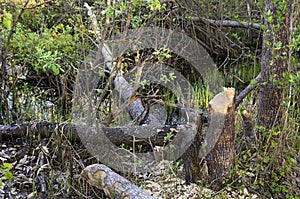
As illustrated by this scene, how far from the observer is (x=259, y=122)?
10.0 ft

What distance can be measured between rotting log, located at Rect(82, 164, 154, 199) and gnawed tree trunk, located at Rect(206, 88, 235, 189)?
64 centimetres

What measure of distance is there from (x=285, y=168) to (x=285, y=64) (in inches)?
31.3

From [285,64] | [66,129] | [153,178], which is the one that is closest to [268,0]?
[285,64]

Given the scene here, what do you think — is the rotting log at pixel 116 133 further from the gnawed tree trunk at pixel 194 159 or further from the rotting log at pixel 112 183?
the rotting log at pixel 112 183

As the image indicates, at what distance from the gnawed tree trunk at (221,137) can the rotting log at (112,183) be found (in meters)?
0.64

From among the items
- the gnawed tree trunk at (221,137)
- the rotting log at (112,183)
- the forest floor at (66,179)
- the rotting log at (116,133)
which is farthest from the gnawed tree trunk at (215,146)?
the rotting log at (112,183)

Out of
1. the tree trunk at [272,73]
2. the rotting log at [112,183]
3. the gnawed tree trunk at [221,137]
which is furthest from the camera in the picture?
the tree trunk at [272,73]

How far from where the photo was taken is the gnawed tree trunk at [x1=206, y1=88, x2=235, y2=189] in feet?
8.52

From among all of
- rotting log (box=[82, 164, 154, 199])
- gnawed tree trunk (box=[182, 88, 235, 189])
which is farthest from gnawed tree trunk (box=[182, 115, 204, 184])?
rotting log (box=[82, 164, 154, 199])

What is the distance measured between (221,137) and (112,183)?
32.8 inches

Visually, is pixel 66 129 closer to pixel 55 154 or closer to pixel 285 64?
pixel 55 154

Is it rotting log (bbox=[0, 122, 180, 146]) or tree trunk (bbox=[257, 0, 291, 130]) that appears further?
rotting log (bbox=[0, 122, 180, 146])

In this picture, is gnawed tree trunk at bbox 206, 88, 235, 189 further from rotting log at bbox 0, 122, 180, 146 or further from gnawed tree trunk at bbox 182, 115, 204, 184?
rotting log at bbox 0, 122, 180, 146

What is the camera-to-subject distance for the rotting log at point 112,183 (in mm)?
2293
